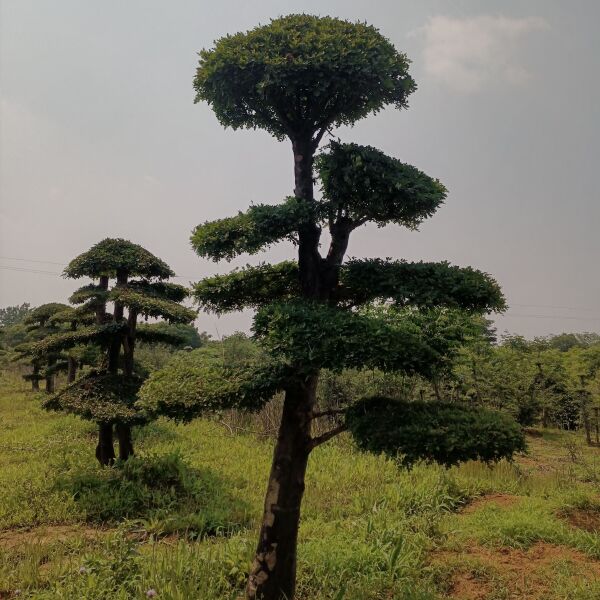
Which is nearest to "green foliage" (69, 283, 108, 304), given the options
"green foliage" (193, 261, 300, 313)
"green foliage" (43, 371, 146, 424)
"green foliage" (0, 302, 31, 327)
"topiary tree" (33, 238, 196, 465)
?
"topiary tree" (33, 238, 196, 465)

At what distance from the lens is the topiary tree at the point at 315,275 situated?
13.7 ft

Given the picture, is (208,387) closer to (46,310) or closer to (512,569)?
(512,569)

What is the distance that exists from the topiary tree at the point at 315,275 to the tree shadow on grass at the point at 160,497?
3675 millimetres

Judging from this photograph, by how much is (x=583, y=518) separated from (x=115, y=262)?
36.7 ft

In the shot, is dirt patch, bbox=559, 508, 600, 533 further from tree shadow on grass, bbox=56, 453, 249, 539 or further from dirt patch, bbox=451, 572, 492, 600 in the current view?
tree shadow on grass, bbox=56, 453, 249, 539

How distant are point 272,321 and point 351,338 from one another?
2.68ft

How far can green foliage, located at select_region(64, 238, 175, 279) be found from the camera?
1059cm

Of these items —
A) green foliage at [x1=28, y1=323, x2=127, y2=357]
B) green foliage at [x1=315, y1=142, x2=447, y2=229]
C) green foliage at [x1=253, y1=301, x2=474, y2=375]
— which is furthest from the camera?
green foliage at [x1=28, y1=323, x2=127, y2=357]

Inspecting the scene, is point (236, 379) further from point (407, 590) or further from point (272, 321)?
point (407, 590)

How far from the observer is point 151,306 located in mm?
9812

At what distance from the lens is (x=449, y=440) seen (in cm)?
399

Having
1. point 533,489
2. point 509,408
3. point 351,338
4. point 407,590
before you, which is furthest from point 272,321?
point 509,408

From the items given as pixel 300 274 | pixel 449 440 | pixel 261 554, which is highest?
pixel 300 274

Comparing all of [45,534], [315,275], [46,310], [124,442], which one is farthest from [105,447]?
[46,310]
